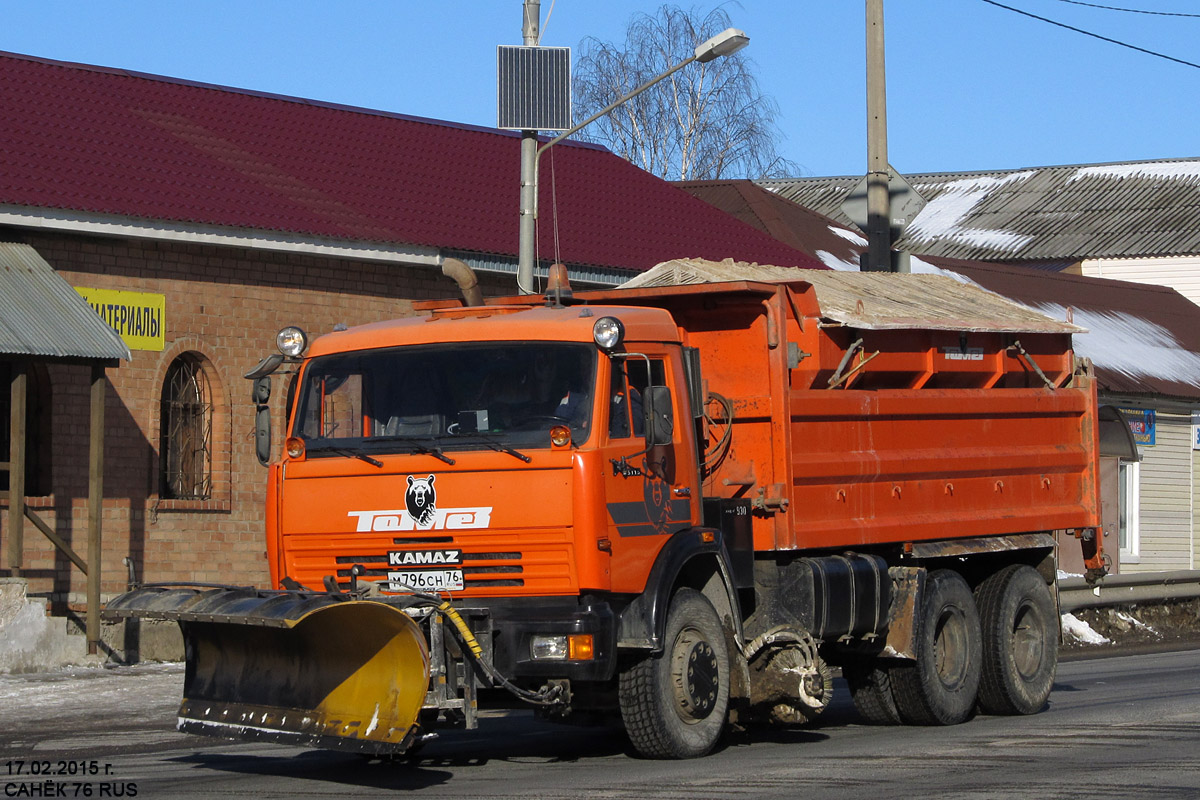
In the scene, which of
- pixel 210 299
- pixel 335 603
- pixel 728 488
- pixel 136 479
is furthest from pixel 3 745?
pixel 210 299

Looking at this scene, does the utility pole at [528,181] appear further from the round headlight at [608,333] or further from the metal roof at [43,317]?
the round headlight at [608,333]

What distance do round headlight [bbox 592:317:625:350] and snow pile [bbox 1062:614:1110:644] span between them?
13.2 m

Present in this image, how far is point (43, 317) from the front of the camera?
16188 millimetres

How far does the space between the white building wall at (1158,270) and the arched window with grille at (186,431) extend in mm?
29016

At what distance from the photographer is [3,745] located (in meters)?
11.4

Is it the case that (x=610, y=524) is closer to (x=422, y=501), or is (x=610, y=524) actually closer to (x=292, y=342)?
(x=422, y=501)

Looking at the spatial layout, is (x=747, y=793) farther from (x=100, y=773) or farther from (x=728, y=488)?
(x=100, y=773)

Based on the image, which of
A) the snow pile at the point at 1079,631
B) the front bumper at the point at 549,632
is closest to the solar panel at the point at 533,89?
the front bumper at the point at 549,632

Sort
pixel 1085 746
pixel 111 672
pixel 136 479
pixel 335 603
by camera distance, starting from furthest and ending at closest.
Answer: pixel 136 479 → pixel 111 672 → pixel 1085 746 → pixel 335 603

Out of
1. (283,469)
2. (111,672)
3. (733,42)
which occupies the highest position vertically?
(733,42)

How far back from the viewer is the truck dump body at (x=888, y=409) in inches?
436

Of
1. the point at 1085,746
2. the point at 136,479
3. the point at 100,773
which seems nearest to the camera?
the point at 100,773

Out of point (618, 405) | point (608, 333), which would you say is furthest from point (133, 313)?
point (608, 333)

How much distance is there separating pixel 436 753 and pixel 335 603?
2536mm
